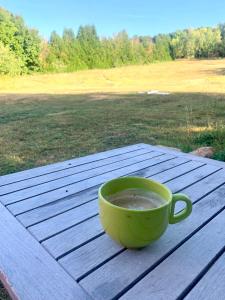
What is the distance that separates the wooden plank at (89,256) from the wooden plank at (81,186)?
0.92ft

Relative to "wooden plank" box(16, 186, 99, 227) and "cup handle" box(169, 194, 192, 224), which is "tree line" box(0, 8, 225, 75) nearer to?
"wooden plank" box(16, 186, 99, 227)

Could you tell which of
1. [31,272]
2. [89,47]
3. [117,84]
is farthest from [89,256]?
[89,47]

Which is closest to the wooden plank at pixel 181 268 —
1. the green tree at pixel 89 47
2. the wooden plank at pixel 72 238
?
→ the wooden plank at pixel 72 238

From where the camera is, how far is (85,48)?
20.3 meters

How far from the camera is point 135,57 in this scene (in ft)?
75.6

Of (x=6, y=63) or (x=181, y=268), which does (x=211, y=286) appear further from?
(x=6, y=63)

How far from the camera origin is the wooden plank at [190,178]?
1027 millimetres

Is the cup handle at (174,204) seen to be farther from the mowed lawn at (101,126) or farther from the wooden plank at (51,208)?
the mowed lawn at (101,126)

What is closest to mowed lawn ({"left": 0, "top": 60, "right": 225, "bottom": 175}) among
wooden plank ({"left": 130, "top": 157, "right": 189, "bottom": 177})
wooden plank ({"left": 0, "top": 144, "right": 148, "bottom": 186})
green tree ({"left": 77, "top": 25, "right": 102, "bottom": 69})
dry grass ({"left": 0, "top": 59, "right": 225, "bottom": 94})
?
wooden plank ({"left": 130, "top": 157, "right": 189, "bottom": 177})

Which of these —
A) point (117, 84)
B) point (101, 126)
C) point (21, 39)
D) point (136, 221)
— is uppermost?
point (21, 39)

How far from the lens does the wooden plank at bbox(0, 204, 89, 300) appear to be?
1.80 feet

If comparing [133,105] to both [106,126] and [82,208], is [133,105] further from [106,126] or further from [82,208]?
[82,208]

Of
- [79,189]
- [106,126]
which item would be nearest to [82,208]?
[79,189]

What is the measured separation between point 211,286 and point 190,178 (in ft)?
1.83
